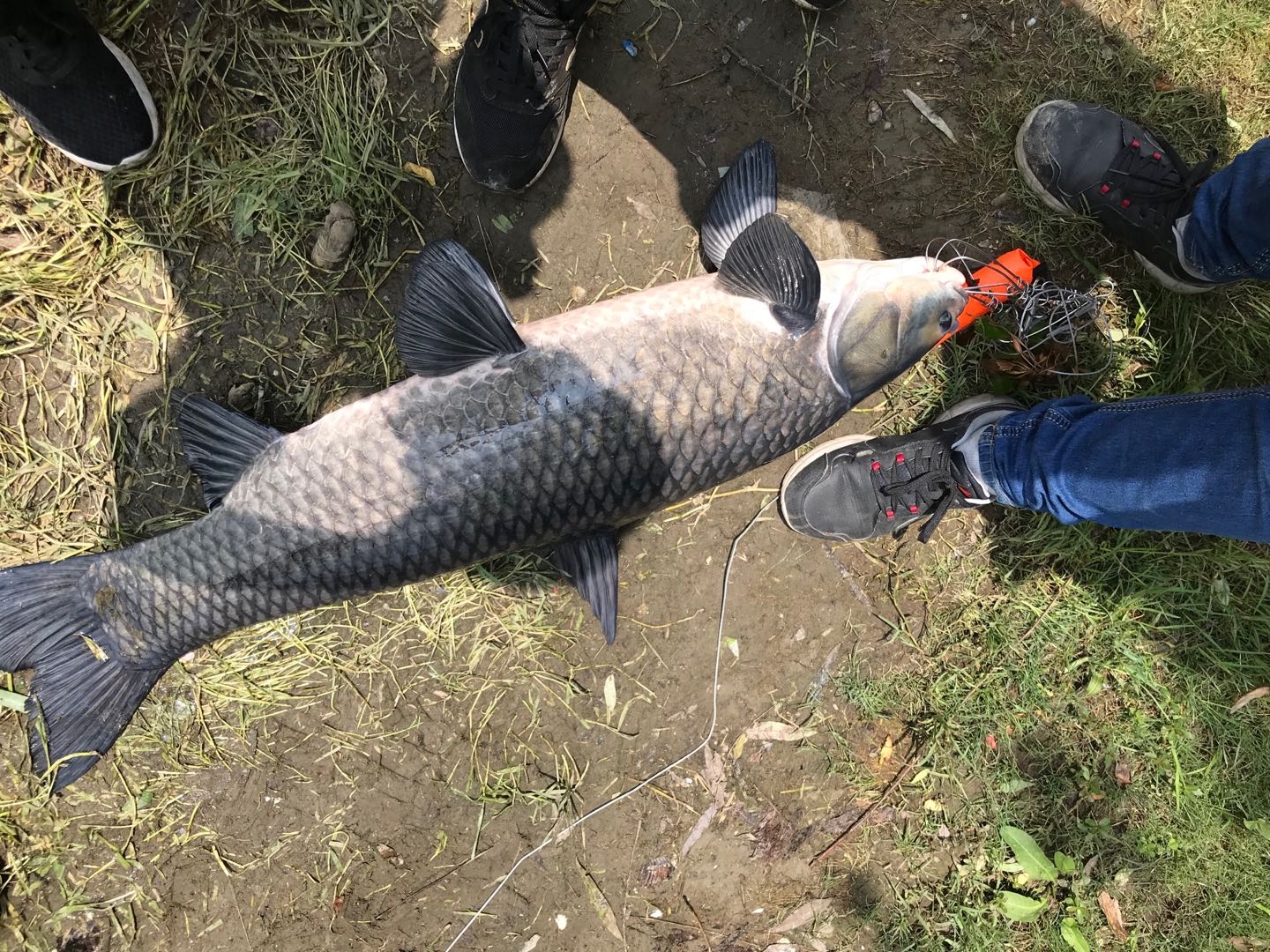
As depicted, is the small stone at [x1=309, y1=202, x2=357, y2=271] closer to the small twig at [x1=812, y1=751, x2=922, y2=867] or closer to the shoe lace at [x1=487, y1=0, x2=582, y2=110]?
the shoe lace at [x1=487, y1=0, x2=582, y2=110]

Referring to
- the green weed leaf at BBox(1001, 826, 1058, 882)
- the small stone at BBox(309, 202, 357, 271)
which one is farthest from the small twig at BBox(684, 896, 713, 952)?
the small stone at BBox(309, 202, 357, 271)

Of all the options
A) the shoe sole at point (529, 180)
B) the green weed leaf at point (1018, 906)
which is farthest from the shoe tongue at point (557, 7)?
the green weed leaf at point (1018, 906)

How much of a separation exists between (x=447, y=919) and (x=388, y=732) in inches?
35.5

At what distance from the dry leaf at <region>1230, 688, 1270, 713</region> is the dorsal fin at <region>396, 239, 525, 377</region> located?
3571 millimetres

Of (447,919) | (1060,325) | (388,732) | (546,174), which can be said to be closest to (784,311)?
(546,174)

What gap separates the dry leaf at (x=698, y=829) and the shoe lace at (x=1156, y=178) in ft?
10.5

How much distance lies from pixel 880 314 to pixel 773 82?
1.18 metres

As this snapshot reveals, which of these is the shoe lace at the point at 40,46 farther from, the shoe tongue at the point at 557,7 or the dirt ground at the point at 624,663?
the shoe tongue at the point at 557,7

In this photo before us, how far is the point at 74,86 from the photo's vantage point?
2.59 m

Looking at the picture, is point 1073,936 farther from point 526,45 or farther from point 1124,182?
point 526,45

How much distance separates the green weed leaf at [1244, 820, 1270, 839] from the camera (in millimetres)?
3221

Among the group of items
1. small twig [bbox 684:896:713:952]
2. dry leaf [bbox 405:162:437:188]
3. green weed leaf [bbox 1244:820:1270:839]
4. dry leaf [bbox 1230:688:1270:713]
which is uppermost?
dry leaf [bbox 405:162:437:188]

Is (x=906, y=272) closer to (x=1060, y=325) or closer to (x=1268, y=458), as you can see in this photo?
(x=1060, y=325)

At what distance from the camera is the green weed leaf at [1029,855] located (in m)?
3.25
